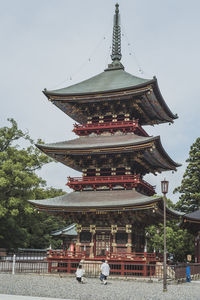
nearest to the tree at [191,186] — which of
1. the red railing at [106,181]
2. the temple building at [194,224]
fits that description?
the temple building at [194,224]

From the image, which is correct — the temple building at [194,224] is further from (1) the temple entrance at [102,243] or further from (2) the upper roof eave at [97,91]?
(2) the upper roof eave at [97,91]

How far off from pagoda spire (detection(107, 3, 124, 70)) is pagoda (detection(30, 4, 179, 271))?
11.5ft

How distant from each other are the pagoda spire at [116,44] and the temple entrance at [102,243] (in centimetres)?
1863

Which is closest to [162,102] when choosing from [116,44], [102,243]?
[116,44]

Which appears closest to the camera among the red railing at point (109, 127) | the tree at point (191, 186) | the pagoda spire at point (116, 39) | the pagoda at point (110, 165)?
the pagoda at point (110, 165)

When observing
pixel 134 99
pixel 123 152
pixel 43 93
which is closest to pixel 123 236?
pixel 123 152

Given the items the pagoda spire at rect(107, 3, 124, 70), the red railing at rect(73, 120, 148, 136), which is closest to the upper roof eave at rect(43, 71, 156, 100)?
the red railing at rect(73, 120, 148, 136)

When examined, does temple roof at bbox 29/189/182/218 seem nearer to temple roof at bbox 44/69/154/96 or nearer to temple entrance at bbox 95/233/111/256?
temple entrance at bbox 95/233/111/256

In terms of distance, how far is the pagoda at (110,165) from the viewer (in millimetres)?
29281

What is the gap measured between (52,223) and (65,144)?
4089 cm

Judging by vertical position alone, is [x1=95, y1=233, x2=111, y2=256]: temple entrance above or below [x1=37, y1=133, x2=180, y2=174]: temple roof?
below

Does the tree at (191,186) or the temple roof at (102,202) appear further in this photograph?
the tree at (191,186)

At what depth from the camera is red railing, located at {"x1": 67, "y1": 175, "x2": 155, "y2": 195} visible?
30.7 m

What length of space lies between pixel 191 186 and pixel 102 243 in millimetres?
23656
